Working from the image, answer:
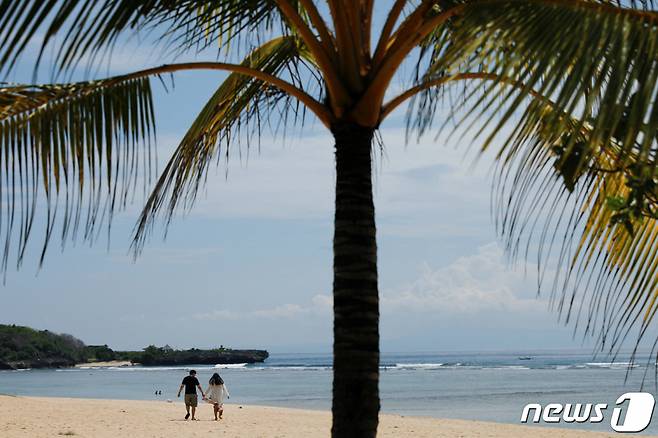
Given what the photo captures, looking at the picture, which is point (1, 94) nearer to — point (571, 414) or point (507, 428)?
point (507, 428)

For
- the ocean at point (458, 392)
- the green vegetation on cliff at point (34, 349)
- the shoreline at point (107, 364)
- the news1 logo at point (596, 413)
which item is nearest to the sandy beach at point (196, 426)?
the news1 logo at point (596, 413)

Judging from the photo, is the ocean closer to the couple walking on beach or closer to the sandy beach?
the sandy beach

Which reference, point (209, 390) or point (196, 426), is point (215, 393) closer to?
point (209, 390)

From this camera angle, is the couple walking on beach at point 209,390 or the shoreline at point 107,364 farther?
the shoreline at point 107,364

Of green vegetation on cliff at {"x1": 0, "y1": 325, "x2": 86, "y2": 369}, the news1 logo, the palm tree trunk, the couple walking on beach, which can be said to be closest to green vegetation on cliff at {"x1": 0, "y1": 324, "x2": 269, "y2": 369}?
green vegetation on cliff at {"x1": 0, "y1": 325, "x2": 86, "y2": 369}

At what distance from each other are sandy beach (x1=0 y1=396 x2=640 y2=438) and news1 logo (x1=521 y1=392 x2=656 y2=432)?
615 centimetres

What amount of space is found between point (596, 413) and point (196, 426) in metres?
20.1

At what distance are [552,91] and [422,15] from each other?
2.08 m

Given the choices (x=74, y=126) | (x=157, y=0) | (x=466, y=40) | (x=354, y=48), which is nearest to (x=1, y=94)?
(x=74, y=126)

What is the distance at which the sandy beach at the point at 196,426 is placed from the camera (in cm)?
1797

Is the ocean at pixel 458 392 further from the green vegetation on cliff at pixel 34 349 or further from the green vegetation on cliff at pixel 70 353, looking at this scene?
the green vegetation on cliff at pixel 34 349

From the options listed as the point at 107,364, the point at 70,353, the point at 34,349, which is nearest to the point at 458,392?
the point at 34,349

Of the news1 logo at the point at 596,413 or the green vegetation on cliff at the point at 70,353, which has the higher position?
the green vegetation on cliff at the point at 70,353

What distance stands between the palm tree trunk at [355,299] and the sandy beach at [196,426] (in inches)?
505
